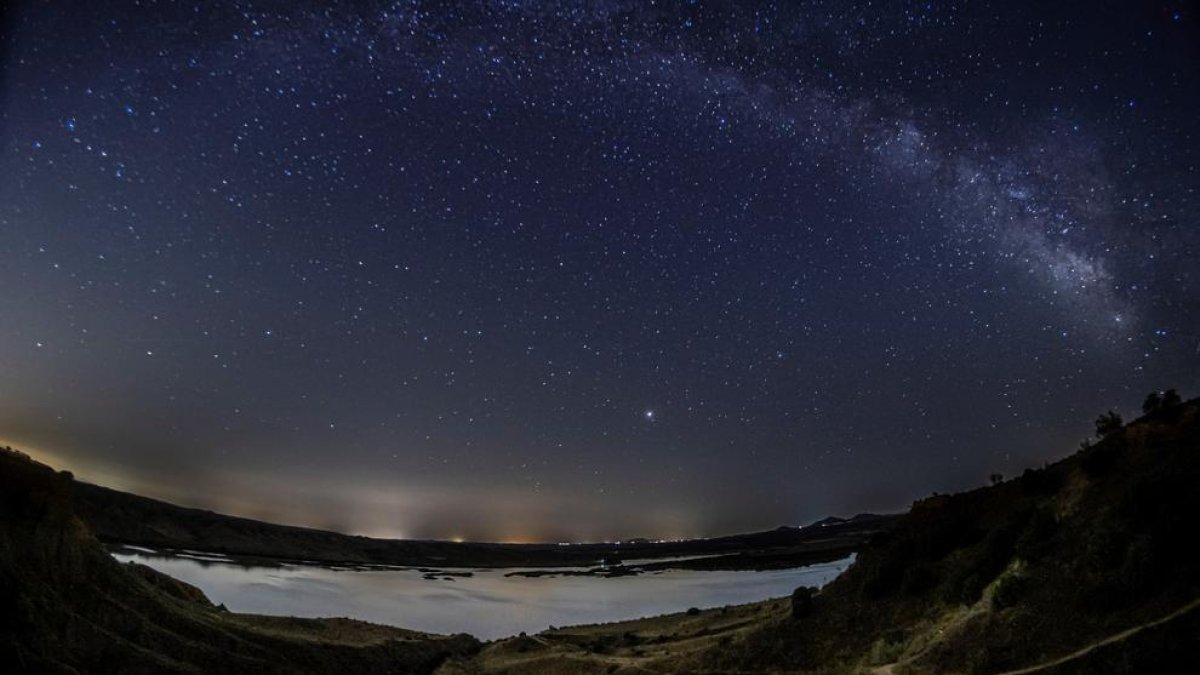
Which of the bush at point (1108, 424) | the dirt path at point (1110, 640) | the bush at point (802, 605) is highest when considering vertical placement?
the bush at point (1108, 424)

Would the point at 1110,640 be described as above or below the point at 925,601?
above

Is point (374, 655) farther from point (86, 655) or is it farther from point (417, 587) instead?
point (417, 587)

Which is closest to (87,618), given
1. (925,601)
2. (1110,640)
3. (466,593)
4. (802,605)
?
(802,605)

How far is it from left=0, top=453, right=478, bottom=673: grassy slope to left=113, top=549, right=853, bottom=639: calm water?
13.8 metres

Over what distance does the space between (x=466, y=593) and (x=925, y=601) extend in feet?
150

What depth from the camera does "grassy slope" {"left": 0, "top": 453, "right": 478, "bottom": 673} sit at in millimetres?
12828

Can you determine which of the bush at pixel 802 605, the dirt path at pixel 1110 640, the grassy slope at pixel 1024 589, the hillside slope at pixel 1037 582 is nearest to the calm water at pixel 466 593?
the grassy slope at pixel 1024 589

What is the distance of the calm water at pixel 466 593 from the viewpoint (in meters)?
35.0

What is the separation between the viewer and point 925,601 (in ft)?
46.8

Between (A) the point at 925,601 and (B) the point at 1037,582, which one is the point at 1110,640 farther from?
(A) the point at 925,601

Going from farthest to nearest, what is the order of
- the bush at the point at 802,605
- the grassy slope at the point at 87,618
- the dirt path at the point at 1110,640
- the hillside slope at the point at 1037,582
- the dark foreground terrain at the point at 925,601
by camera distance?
the bush at the point at 802,605 → the grassy slope at the point at 87,618 → the dark foreground terrain at the point at 925,601 → the hillside slope at the point at 1037,582 → the dirt path at the point at 1110,640

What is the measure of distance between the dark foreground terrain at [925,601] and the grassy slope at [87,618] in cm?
5

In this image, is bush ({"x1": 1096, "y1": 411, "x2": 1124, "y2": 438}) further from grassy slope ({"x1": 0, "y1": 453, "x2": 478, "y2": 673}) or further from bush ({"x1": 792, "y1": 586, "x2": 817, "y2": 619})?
grassy slope ({"x1": 0, "y1": 453, "x2": 478, "y2": 673})

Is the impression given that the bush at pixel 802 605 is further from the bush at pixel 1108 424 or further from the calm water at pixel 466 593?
the calm water at pixel 466 593
